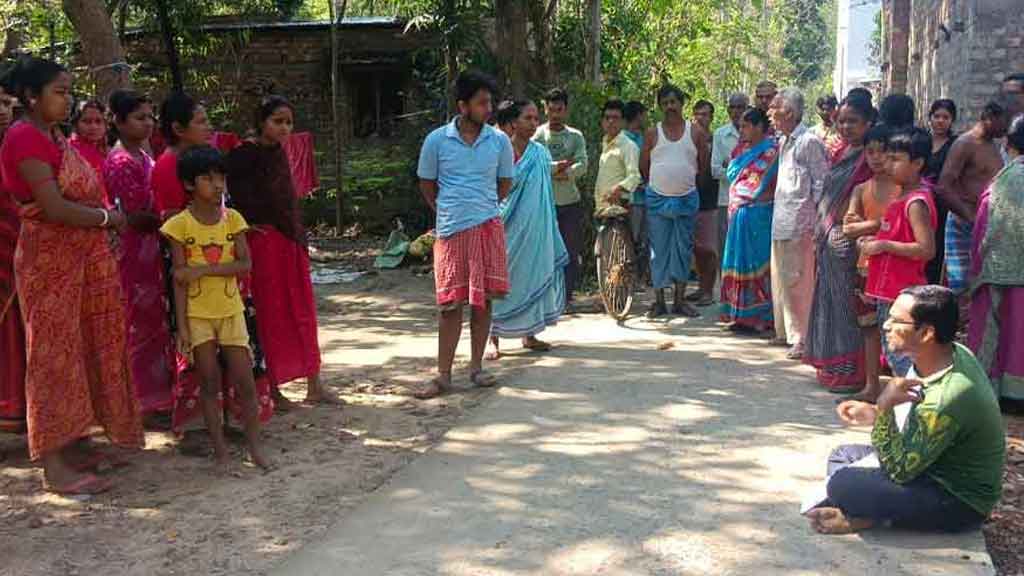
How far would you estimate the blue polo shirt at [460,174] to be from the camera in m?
5.49

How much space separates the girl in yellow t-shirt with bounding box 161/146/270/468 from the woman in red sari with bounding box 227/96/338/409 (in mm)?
522

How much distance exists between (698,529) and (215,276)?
7.53 feet

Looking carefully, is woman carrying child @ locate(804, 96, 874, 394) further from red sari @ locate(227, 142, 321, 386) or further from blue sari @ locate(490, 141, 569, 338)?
red sari @ locate(227, 142, 321, 386)

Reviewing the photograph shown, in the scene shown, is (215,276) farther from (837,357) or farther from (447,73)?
(447,73)

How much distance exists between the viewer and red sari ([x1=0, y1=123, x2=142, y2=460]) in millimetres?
4016

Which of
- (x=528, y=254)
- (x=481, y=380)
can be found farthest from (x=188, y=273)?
(x=528, y=254)

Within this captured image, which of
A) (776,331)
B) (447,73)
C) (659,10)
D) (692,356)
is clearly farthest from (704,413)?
(659,10)

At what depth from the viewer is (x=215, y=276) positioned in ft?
14.3

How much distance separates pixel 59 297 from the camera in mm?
4094

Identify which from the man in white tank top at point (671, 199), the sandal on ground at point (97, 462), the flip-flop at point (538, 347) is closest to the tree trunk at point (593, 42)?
the man in white tank top at point (671, 199)

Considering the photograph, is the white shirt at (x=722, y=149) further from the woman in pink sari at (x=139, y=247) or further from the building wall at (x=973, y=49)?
the woman in pink sari at (x=139, y=247)

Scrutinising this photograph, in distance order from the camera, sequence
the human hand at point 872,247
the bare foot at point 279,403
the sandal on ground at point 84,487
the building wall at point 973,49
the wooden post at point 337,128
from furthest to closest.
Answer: the wooden post at point 337,128, the building wall at point 973,49, the bare foot at point 279,403, the human hand at point 872,247, the sandal on ground at point 84,487

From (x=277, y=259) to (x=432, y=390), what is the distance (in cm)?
115

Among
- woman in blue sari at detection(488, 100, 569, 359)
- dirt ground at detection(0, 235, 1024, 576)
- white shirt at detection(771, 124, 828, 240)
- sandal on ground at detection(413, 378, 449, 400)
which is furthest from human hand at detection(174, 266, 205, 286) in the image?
white shirt at detection(771, 124, 828, 240)
